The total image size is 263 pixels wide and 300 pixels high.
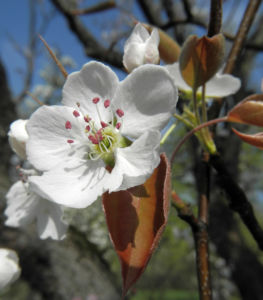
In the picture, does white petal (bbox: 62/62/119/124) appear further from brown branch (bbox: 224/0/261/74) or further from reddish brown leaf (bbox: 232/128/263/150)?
brown branch (bbox: 224/0/261/74)

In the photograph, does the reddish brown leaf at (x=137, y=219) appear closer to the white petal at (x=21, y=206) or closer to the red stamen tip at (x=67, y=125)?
the red stamen tip at (x=67, y=125)

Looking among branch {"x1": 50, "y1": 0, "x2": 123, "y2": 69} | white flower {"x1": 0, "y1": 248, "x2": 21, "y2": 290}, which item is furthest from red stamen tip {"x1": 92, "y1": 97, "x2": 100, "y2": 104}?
branch {"x1": 50, "y1": 0, "x2": 123, "y2": 69}

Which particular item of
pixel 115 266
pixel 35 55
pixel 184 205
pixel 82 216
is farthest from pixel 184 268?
pixel 184 205

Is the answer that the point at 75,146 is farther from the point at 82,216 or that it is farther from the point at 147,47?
the point at 82,216

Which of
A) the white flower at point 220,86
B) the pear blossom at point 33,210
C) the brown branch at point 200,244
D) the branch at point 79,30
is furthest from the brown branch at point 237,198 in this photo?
the branch at point 79,30

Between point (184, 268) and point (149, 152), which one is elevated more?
point (149, 152)

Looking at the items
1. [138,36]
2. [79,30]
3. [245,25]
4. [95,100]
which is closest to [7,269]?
[95,100]
